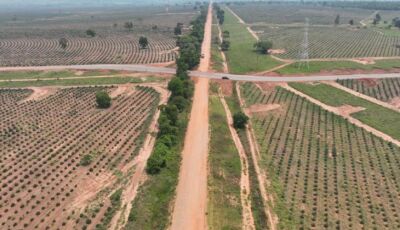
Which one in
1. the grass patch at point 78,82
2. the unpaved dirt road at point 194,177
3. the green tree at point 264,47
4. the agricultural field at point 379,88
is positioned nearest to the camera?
the unpaved dirt road at point 194,177

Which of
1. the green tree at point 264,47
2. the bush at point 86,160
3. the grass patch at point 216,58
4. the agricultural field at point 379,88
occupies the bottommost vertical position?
the bush at point 86,160

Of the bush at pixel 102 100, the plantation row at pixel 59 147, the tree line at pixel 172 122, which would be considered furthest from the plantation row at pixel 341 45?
the plantation row at pixel 59 147

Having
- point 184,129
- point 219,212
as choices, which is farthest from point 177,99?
point 219,212

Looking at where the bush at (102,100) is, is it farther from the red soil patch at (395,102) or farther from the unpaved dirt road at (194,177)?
the red soil patch at (395,102)

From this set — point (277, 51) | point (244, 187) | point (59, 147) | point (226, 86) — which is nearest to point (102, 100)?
point (59, 147)

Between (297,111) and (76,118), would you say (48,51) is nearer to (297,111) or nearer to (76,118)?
(76,118)

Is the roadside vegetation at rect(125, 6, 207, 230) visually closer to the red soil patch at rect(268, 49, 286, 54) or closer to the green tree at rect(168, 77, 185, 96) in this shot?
the green tree at rect(168, 77, 185, 96)
